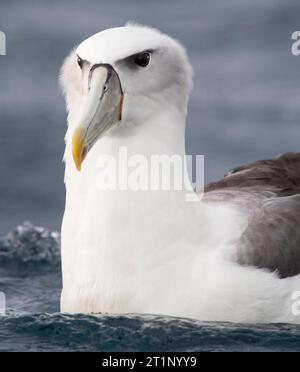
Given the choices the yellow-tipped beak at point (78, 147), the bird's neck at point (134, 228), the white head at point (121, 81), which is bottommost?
the bird's neck at point (134, 228)

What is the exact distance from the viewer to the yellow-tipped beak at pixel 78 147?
23.6 feet

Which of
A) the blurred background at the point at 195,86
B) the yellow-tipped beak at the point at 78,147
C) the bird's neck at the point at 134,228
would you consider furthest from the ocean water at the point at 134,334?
the blurred background at the point at 195,86

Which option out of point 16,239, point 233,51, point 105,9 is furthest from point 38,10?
point 16,239

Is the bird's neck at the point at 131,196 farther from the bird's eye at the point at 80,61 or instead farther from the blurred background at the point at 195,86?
the blurred background at the point at 195,86

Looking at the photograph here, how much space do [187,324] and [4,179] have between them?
5.31 m

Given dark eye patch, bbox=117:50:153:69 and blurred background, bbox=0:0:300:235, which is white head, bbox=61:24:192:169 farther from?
blurred background, bbox=0:0:300:235

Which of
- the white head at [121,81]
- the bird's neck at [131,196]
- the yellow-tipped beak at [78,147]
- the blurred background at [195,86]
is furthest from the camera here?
the blurred background at [195,86]

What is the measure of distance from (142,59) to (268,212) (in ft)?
3.92

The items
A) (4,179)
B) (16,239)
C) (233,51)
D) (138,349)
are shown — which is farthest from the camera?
(233,51)

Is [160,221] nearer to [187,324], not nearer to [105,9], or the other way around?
[187,324]

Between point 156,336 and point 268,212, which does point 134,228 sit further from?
point 268,212

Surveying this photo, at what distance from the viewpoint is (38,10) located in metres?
15.8

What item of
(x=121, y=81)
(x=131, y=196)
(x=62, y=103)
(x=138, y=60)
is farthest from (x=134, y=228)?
(x=62, y=103)

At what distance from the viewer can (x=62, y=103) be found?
1373 cm
